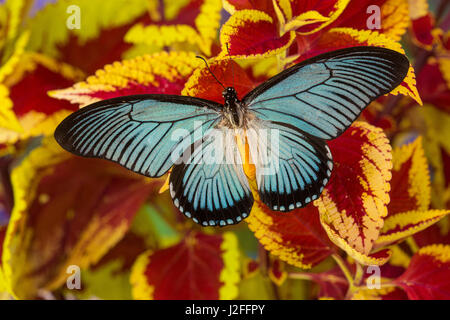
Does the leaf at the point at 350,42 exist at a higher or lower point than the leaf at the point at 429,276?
higher

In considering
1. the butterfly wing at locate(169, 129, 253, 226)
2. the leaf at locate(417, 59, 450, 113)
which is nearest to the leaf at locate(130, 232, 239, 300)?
the butterfly wing at locate(169, 129, 253, 226)

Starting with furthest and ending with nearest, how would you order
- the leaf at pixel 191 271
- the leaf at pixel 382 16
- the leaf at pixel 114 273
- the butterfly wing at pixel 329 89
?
the leaf at pixel 114 273
the leaf at pixel 191 271
the leaf at pixel 382 16
the butterfly wing at pixel 329 89

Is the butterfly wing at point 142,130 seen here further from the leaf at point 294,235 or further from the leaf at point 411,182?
the leaf at point 411,182

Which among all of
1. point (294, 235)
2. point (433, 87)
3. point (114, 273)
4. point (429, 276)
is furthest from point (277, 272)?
point (433, 87)

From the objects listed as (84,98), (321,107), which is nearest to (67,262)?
(84,98)

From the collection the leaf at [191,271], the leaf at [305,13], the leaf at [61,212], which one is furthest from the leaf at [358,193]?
the leaf at [61,212]

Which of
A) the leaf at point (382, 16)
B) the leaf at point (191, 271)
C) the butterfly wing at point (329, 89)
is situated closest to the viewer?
the butterfly wing at point (329, 89)

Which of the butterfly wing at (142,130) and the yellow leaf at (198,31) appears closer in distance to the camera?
the butterfly wing at (142,130)

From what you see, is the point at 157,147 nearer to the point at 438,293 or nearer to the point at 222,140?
the point at 222,140

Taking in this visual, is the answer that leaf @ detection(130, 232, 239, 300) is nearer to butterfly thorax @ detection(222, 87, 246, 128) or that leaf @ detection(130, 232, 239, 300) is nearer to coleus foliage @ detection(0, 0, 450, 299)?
coleus foliage @ detection(0, 0, 450, 299)
